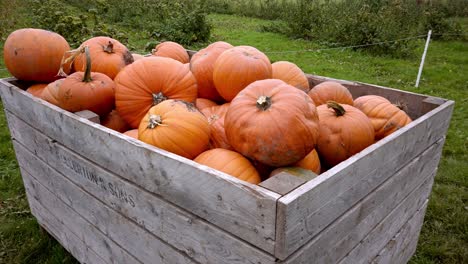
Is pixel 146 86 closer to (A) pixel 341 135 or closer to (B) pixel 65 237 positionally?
(A) pixel 341 135

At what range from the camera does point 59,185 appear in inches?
85.2

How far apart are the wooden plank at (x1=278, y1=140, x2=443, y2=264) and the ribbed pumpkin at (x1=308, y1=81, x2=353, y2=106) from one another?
464 millimetres

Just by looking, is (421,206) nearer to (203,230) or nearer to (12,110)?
(203,230)

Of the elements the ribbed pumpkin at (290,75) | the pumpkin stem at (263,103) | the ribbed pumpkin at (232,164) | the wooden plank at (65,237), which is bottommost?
the wooden plank at (65,237)

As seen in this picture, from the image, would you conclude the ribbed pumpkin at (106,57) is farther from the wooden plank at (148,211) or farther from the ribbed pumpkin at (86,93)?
the wooden plank at (148,211)

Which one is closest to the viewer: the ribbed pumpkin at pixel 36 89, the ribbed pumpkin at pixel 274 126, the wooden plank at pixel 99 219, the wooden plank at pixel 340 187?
the wooden plank at pixel 340 187

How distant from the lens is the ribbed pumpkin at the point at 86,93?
197cm

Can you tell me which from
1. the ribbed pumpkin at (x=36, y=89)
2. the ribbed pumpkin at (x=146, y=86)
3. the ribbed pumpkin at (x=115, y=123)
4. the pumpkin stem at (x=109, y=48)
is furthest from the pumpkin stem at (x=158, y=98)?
the ribbed pumpkin at (x=36, y=89)

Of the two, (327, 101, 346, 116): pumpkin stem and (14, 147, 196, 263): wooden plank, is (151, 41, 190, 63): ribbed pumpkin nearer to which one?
(14, 147, 196, 263): wooden plank

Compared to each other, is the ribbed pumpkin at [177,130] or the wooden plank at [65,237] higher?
the ribbed pumpkin at [177,130]

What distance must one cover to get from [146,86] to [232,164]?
73 centimetres

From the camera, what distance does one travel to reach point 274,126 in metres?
1.46

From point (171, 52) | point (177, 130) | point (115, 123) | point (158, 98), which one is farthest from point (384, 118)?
point (171, 52)

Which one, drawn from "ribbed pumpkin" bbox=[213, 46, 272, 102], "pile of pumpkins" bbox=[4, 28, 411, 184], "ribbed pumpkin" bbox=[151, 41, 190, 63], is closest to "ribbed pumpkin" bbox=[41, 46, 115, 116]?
"pile of pumpkins" bbox=[4, 28, 411, 184]
